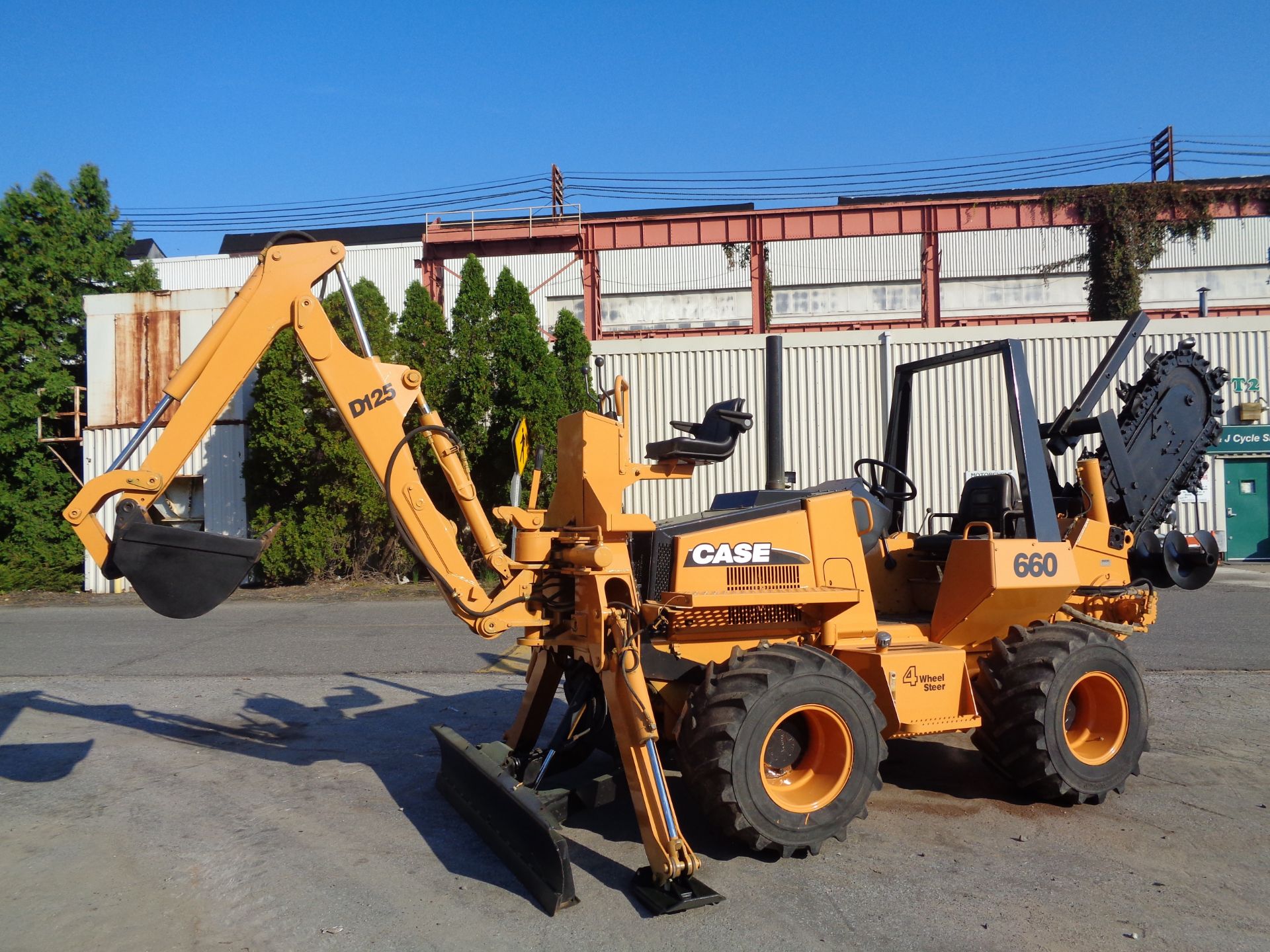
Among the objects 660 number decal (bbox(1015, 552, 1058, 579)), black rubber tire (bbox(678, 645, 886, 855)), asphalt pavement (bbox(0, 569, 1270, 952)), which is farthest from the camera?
660 number decal (bbox(1015, 552, 1058, 579))

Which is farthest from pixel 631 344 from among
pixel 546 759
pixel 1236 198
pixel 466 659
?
pixel 1236 198

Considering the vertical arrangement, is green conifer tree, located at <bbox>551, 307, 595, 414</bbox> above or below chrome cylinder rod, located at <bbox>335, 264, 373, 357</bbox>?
above

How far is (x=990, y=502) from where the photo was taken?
6336 millimetres

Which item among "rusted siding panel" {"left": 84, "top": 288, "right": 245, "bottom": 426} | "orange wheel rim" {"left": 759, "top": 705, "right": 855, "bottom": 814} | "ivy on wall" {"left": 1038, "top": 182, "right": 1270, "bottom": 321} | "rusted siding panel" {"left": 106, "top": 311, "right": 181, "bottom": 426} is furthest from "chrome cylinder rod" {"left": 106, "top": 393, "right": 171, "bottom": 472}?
"ivy on wall" {"left": 1038, "top": 182, "right": 1270, "bottom": 321}

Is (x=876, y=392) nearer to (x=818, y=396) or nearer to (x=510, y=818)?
(x=818, y=396)

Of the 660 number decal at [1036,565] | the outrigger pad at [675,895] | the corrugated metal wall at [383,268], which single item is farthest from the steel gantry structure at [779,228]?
the outrigger pad at [675,895]

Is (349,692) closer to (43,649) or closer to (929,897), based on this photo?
(43,649)

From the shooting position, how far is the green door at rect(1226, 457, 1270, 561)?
1861 centimetres

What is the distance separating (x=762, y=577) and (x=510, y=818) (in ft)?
Answer: 5.96

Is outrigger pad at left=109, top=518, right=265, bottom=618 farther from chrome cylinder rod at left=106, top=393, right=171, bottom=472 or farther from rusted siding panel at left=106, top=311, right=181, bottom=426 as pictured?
rusted siding panel at left=106, top=311, right=181, bottom=426

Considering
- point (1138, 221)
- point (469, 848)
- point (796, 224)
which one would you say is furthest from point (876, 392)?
point (1138, 221)

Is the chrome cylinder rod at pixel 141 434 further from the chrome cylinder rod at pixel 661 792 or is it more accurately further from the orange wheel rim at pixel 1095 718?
the orange wheel rim at pixel 1095 718

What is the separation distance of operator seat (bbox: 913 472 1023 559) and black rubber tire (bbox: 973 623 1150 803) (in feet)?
2.42

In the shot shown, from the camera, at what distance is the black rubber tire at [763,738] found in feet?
15.0
